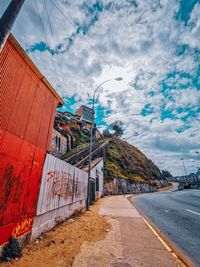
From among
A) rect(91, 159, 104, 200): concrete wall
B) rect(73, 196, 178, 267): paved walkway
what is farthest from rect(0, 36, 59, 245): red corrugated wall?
rect(91, 159, 104, 200): concrete wall

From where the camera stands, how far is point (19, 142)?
15.0ft

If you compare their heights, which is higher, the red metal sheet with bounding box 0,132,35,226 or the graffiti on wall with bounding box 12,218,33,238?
the red metal sheet with bounding box 0,132,35,226

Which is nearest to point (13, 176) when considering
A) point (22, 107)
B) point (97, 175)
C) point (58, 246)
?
point (22, 107)

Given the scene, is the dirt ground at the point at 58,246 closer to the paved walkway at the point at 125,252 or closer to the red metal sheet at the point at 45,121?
the paved walkway at the point at 125,252

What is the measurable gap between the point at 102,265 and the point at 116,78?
11.8 metres

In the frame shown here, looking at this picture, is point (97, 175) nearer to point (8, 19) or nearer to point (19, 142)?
point (19, 142)

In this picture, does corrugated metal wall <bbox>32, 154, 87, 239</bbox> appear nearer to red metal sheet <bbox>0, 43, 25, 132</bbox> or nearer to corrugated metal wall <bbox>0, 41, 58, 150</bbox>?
corrugated metal wall <bbox>0, 41, 58, 150</bbox>

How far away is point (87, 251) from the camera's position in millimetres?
4324

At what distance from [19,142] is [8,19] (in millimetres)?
3044

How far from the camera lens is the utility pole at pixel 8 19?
3055 millimetres

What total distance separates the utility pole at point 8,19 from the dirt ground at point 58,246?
4925mm

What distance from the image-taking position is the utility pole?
3.05m

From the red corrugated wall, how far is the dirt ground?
0.66 m

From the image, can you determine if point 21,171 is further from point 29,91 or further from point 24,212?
point 29,91
